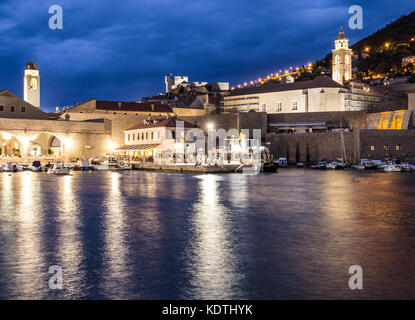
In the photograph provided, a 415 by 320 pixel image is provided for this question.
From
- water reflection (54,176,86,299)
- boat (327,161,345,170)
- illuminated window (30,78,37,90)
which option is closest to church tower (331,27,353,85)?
boat (327,161,345,170)

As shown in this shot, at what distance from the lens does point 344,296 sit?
244 inches

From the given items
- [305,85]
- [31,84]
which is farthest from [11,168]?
[305,85]

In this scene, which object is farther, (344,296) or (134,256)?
(134,256)

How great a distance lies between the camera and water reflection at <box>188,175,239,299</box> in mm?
6512

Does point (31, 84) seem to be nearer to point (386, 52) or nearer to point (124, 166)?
point (124, 166)

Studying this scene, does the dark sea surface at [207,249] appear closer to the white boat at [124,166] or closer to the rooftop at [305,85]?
the white boat at [124,166]

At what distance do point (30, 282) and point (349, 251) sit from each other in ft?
18.4

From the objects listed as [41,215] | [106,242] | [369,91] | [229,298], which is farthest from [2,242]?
[369,91]

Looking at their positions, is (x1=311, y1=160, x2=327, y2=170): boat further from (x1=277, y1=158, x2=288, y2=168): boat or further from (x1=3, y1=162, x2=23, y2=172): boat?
(x1=3, y1=162, x2=23, y2=172): boat

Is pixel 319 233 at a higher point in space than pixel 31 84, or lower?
lower
